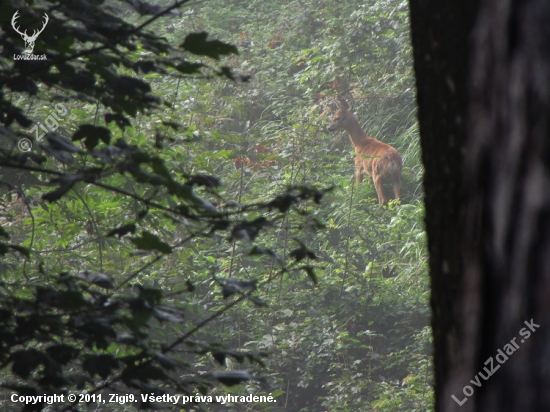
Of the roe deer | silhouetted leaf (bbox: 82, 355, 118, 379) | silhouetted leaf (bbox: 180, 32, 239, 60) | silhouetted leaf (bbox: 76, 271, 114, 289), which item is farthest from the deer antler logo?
the roe deer

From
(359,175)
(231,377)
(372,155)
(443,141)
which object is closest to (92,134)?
(231,377)

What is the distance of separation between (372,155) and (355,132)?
1092mm

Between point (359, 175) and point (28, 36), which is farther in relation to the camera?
point (359, 175)

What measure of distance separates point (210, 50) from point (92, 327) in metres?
0.64

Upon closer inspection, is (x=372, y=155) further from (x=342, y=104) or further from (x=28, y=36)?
(x=28, y=36)

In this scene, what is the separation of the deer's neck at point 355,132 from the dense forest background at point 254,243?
1.30 feet

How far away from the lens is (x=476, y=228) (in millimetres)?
805

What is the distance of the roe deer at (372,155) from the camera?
8.68 meters

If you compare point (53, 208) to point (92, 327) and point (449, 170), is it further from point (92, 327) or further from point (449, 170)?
point (449, 170)

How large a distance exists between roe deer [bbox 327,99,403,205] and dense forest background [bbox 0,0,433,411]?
0.72 feet

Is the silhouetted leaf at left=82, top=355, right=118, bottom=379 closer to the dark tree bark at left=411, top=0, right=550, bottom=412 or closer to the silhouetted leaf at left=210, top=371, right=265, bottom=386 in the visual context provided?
the silhouetted leaf at left=210, top=371, right=265, bottom=386

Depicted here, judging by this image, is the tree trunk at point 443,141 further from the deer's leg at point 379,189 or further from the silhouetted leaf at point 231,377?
the deer's leg at point 379,189

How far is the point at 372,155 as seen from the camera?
9.00 m

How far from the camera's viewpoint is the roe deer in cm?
868
